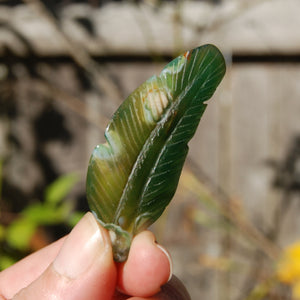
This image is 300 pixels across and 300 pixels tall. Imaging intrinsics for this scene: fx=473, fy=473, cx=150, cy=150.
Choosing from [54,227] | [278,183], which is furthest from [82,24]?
[278,183]

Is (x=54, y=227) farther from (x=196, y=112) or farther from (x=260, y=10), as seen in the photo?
(x=196, y=112)

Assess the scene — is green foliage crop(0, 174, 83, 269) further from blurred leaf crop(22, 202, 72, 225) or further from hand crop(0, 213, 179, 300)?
hand crop(0, 213, 179, 300)

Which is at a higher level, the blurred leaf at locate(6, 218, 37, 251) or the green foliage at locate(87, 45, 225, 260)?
the green foliage at locate(87, 45, 225, 260)

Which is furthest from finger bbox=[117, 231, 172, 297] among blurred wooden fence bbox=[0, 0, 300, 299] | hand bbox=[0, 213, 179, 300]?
blurred wooden fence bbox=[0, 0, 300, 299]

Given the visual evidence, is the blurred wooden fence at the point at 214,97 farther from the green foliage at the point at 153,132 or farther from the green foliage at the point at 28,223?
the green foliage at the point at 153,132

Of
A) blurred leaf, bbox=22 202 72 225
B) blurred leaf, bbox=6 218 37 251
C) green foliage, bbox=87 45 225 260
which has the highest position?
green foliage, bbox=87 45 225 260

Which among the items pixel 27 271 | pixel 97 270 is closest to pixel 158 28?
pixel 27 271
